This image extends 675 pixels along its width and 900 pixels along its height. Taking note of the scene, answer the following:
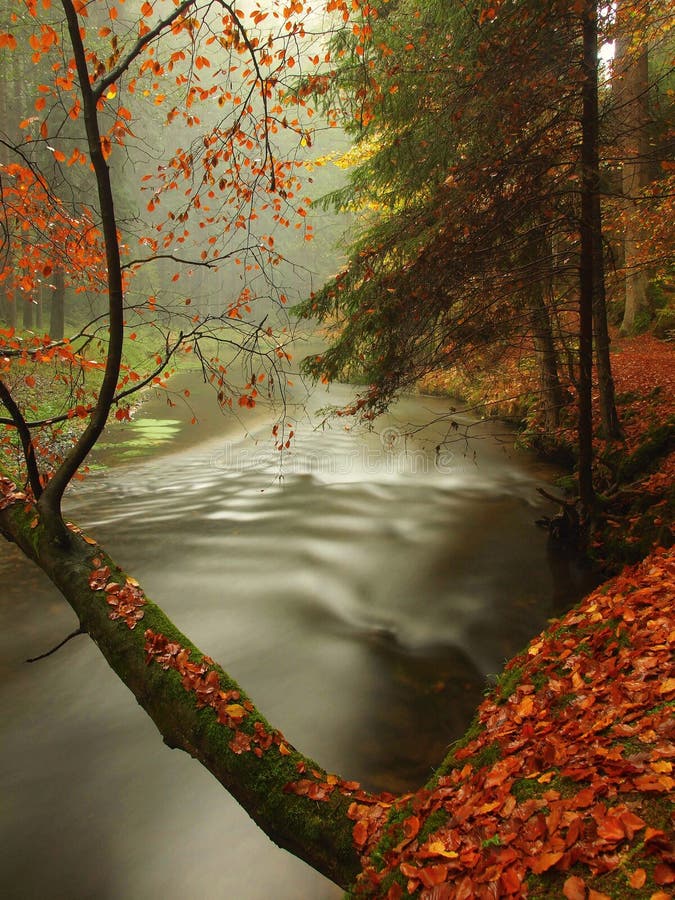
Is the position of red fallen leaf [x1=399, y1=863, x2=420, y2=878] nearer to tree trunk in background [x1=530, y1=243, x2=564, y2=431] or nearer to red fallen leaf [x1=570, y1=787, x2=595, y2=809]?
red fallen leaf [x1=570, y1=787, x2=595, y2=809]

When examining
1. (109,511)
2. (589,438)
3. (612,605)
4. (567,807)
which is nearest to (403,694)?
(612,605)

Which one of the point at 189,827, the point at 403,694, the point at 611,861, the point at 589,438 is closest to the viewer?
the point at 611,861

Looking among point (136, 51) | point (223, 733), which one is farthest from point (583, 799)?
point (136, 51)

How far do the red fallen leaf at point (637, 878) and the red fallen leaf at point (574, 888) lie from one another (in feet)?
0.50

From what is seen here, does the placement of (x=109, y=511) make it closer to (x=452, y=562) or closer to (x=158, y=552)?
(x=158, y=552)

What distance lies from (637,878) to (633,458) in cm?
637

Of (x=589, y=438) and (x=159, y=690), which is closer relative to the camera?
(x=159, y=690)

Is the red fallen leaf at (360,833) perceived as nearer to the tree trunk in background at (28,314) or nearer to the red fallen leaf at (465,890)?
the red fallen leaf at (465,890)

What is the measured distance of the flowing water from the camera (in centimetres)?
357

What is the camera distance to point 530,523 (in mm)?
8570

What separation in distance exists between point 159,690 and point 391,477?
8211 millimetres

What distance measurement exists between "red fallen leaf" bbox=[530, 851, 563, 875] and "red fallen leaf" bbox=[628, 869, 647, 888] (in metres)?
0.24

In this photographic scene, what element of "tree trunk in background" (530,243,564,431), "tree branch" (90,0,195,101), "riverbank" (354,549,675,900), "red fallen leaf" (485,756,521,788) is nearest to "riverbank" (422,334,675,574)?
"tree trunk in background" (530,243,564,431)

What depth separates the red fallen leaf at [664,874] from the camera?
5.42 feet
